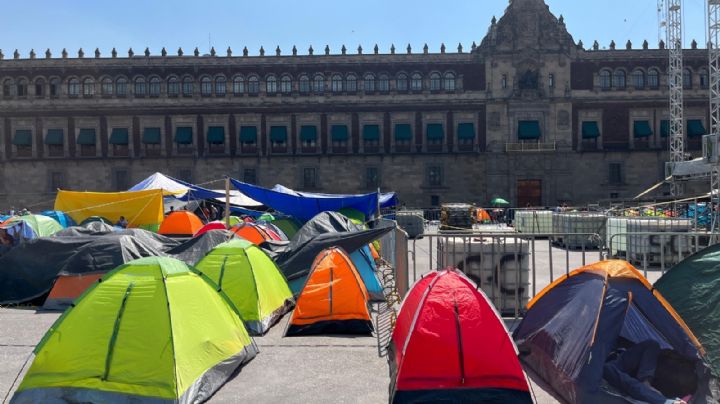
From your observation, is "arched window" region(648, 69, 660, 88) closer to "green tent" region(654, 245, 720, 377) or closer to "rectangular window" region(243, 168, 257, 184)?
"rectangular window" region(243, 168, 257, 184)

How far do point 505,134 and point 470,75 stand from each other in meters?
5.29

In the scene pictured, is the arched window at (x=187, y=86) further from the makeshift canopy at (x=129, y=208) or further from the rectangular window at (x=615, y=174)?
the rectangular window at (x=615, y=174)

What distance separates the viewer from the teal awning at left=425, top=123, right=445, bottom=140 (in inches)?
1681

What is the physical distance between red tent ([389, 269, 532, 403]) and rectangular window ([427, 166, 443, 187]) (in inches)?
1441

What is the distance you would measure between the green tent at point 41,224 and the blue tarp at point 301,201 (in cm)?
624

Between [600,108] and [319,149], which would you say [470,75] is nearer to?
Result: [600,108]

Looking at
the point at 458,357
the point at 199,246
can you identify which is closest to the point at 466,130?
the point at 199,246

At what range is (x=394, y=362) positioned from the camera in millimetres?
7332

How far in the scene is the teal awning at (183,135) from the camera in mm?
42594

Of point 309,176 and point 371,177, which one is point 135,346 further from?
point 371,177

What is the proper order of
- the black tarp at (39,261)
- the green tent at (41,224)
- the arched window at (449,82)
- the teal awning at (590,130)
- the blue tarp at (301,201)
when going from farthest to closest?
the arched window at (449,82)
the teal awning at (590,130)
the blue tarp at (301,201)
the green tent at (41,224)
the black tarp at (39,261)

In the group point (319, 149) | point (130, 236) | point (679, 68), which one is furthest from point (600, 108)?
point (130, 236)

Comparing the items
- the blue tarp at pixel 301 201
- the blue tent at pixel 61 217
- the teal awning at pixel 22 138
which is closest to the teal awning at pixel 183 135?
the teal awning at pixel 22 138

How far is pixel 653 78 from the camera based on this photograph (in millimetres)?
42906
